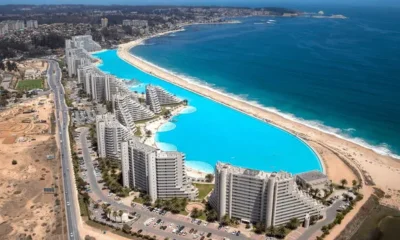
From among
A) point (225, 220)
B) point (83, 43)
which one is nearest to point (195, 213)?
point (225, 220)

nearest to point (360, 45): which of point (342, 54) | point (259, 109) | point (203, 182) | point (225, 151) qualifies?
point (342, 54)

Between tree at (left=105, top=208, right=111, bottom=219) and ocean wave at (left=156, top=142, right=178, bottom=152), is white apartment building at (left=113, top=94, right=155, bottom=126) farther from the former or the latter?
tree at (left=105, top=208, right=111, bottom=219)

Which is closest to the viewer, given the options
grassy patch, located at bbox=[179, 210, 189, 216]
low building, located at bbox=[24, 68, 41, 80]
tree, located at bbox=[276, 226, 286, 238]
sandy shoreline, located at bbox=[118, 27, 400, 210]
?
tree, located at bbox=[276, 226, 286, 238]

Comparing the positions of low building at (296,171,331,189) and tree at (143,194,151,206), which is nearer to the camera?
tree at (143,194,151,206)

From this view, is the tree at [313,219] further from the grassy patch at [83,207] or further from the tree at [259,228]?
the grassy patch at [83,207]

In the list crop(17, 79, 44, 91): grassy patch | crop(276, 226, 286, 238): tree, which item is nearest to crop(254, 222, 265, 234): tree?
crop(276, 226, 286, 238): tree

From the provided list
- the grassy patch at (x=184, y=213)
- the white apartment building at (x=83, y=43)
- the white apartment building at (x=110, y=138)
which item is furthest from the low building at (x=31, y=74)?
the grassy patch at (x=184, y=213)
